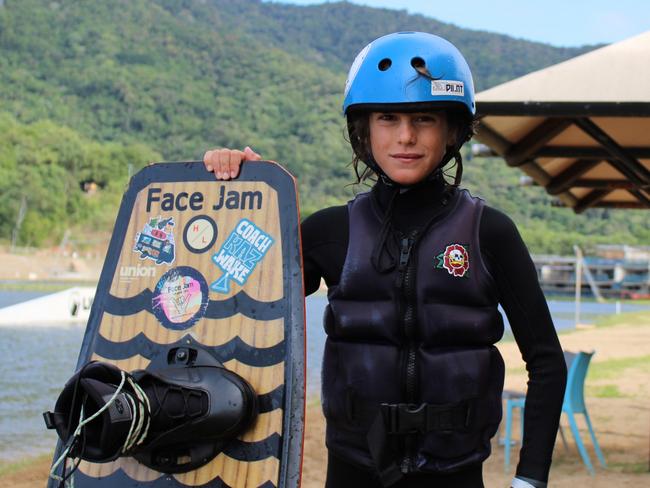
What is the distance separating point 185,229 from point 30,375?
1502 cm

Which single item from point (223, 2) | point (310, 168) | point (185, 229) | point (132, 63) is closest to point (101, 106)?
point (132, 63)

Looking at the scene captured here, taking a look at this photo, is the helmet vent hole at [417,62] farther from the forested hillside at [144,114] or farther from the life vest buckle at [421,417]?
the forested hillside at [144,114]

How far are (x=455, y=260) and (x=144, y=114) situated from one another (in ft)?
363

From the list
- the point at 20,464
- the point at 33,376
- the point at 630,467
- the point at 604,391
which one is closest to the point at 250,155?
the point at 630,467

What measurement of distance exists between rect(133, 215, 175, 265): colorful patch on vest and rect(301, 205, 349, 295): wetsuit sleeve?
44 centimetres

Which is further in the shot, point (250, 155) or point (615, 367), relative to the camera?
point (615, 367)

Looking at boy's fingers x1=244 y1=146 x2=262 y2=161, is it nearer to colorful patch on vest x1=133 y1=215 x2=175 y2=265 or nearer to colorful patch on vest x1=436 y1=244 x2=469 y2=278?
colorful patch on vest x1=133 y1=215 x2=175 y2=265

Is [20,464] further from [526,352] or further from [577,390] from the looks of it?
[526,352]

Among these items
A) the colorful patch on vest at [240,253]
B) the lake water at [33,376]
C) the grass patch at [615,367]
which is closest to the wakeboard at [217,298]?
the colorful patch on vest at [240,253]

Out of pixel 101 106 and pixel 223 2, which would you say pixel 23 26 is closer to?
pixel 101 106

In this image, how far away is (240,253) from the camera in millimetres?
2406

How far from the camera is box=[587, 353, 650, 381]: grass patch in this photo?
535 inches

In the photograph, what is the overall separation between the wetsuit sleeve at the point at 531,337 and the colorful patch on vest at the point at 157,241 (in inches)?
36.0

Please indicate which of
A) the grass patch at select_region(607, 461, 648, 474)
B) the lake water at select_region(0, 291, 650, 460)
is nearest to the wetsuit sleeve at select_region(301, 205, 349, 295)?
the grass patch at select_region(607, 461, 648, 474)
